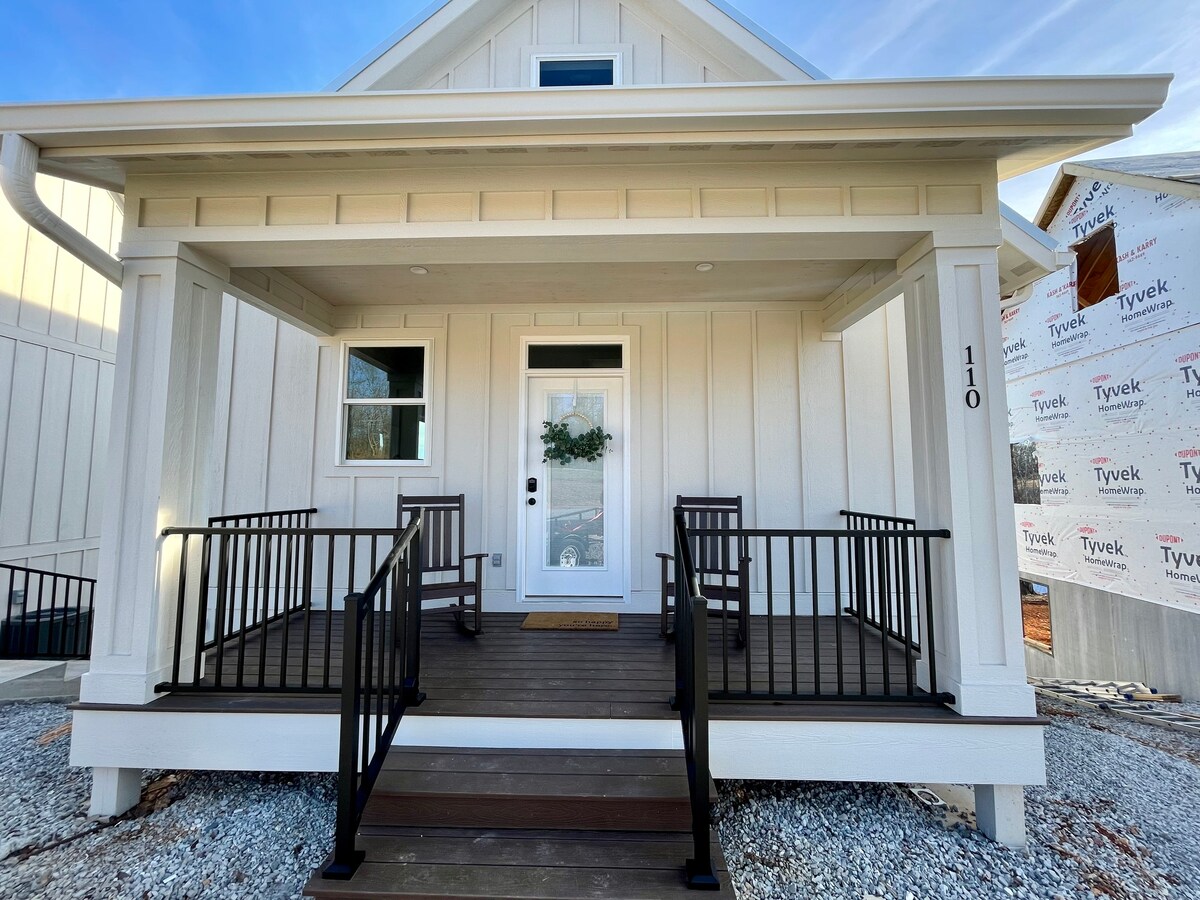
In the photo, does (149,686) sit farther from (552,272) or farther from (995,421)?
(995,421)

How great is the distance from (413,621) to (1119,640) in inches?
277

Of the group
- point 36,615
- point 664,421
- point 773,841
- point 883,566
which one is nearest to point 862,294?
point 664,421

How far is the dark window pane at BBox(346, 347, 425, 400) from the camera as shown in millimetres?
4328

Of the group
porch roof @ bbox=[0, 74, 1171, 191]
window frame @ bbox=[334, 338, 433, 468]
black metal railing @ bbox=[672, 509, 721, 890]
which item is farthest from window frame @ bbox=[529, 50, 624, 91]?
black metal railing @ bbox=[672, 509, 721, 890]

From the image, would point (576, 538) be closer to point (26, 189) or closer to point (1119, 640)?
point (26, 189)

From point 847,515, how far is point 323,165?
3978 millimetres

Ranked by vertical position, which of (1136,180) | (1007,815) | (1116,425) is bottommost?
(1007,815)

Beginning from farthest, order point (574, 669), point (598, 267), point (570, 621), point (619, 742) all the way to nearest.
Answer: point (570, 621) < point (598, 267) < point (574, 669) < point (619, 742)

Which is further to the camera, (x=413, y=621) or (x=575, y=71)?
(x=575, y=71)

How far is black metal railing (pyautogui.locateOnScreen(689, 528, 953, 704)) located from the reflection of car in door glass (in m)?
0.89

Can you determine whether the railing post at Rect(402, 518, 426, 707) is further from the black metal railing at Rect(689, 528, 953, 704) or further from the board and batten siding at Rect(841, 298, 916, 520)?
the board and batten siding at Rect(841, 298, 916, 520)

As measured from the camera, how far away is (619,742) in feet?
7.59

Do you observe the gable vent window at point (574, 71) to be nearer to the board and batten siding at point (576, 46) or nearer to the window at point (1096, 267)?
the board and batten siding at point (576, 46)

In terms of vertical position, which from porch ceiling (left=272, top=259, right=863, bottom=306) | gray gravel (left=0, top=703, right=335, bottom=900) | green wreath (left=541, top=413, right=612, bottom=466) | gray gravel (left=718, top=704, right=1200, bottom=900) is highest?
porch ceiling (left=272, top=259, right=863, bottom=306)
